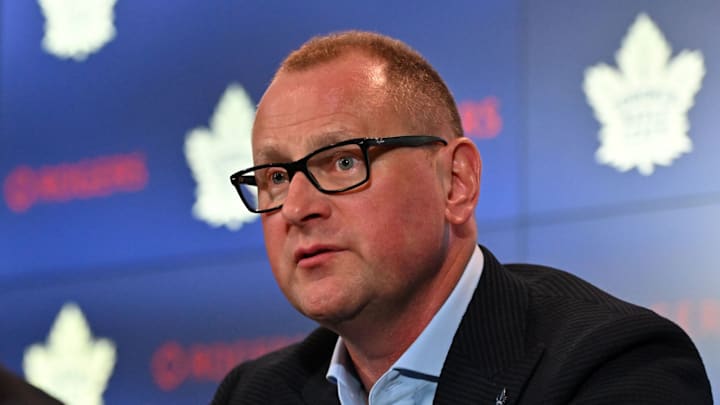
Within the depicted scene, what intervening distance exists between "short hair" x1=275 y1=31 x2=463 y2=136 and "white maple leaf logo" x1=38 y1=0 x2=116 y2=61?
→ 5.19 ft

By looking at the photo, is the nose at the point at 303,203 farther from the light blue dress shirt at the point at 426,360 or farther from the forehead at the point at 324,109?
the light blue dress shirt at the point at 426,360

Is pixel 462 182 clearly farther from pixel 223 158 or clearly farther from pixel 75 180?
pixel 75 180

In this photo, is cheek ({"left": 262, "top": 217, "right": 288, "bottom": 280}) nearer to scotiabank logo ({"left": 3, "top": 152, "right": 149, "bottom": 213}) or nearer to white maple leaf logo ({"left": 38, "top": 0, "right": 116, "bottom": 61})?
scotiabank logo ({"left": 3, "top": 152, "right": 149, "bottom": 213})

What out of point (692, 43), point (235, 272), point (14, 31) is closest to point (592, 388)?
point (692, 43)

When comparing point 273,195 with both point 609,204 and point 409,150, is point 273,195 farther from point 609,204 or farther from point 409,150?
point 609,204

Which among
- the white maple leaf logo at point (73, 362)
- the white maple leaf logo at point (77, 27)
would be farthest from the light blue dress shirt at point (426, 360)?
the white maple leaf logo at point (77, 27)

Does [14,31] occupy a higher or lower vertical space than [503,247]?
higher

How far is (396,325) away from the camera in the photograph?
79.0 inches

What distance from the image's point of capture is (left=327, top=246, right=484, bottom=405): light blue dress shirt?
1962mm

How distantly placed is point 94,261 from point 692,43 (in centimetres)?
182

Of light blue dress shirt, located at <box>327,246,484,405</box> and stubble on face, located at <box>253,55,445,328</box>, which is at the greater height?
stubble on face, located at <box>253,55,445,328</box>

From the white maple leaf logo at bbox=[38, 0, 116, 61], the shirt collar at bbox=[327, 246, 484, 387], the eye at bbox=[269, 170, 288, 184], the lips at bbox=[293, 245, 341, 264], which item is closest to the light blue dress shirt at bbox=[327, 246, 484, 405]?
the shirt collar at bbox=[327, 246, 484, 387]

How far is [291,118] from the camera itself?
6.50 feet

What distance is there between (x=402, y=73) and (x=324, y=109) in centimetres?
17
